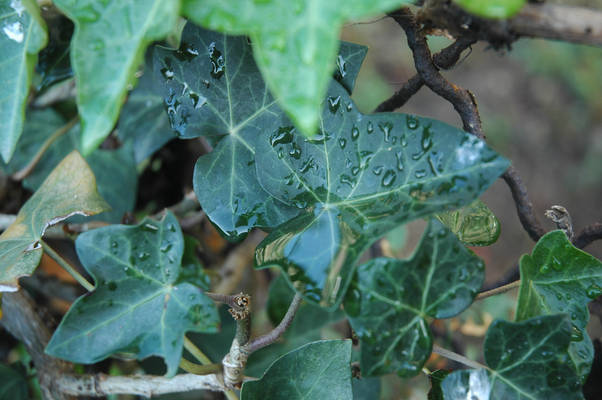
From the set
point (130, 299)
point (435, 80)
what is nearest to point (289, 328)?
point (130, 299)

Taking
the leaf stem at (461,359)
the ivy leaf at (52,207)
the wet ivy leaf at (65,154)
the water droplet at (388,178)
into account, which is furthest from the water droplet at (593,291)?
the wet ivy leaf at (65,154)

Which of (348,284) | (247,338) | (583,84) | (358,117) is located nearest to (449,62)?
(358,117)

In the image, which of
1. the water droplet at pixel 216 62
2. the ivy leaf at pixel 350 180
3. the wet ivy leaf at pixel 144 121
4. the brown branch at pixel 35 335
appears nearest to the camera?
the ivy leaf at pixel 350 180

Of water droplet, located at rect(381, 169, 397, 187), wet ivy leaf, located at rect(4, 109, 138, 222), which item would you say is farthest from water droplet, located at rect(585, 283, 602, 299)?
wet ivy leaf, located at rect(4, 109, 138, 222)

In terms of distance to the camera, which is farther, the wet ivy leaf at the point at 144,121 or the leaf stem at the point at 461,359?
the wet ivy leaf at the point at 144,121

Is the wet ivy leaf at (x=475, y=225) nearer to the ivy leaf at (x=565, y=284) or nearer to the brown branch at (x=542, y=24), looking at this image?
the ivy leaf at (x=565, y=284)

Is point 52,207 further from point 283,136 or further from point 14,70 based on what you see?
point 283,136
